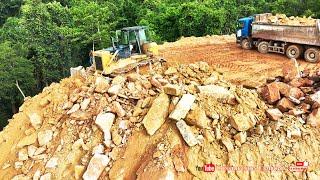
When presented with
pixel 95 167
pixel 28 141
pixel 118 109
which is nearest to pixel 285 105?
pixel 118 109

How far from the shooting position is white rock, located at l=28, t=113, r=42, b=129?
1166cm

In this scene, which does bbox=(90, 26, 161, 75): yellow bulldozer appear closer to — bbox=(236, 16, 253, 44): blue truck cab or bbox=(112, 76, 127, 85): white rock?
bbox=(112, 76, 127, 85): white rock

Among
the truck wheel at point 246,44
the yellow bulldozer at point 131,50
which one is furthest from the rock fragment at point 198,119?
the truck wheel at point 246,44

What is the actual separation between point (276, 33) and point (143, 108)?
7944 millimetres

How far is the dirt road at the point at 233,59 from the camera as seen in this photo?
541 inches

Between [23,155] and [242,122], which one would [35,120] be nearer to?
[23,155]

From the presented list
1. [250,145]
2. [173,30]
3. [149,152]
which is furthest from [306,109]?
[173,30]

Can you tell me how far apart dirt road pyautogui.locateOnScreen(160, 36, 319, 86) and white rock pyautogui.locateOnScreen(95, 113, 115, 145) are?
4.16 metres

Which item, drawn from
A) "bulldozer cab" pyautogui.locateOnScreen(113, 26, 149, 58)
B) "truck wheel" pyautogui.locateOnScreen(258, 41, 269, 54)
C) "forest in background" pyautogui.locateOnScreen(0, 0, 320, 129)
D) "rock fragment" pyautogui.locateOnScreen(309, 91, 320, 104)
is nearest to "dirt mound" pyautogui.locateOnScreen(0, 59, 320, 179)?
"rock fragment" pyautogui.locateOnScreen(309, 91, 320, 104)

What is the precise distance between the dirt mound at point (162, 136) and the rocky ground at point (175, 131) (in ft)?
0.07

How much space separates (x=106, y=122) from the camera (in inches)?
400

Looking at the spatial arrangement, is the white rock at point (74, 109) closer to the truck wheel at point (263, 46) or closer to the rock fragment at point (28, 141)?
the rock fragment at point (28, 141)

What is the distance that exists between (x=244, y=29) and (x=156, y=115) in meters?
9.35

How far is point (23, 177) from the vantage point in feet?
34.2
